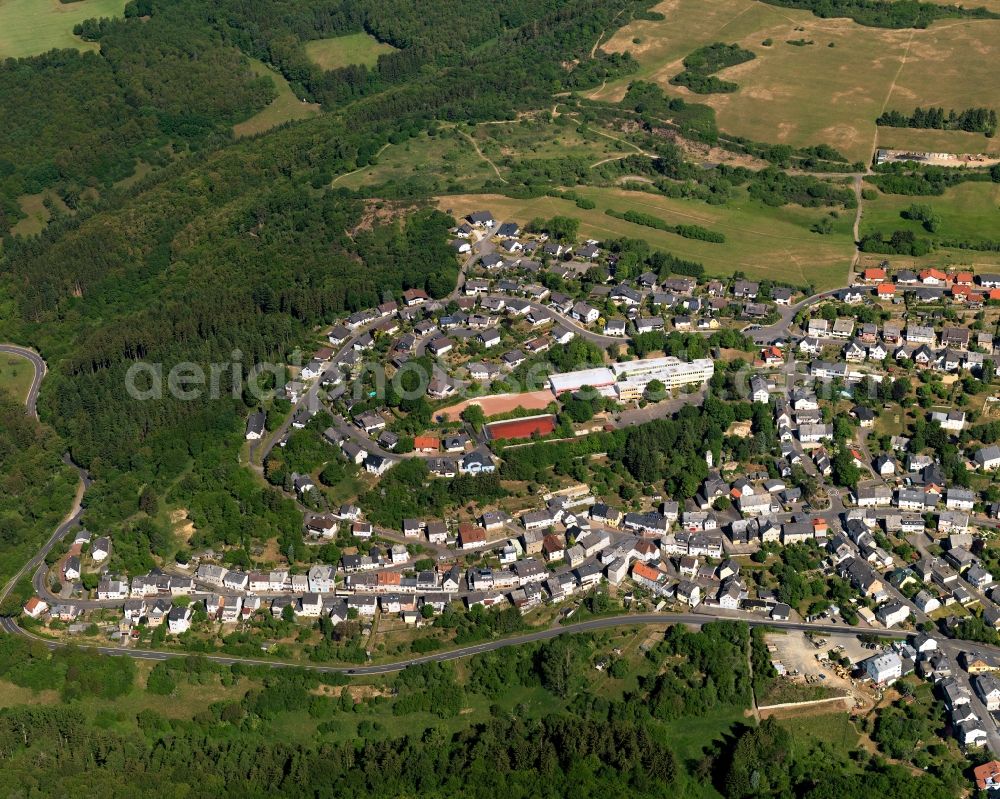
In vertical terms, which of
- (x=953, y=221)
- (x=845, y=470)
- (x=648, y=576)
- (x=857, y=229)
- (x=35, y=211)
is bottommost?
(x=648, y=576)

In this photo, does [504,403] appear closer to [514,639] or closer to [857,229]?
[514,639]

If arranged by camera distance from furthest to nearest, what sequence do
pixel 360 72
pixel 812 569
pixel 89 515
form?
1. pixel 360 72
2. pixel 89 515
3. pixel 812 569

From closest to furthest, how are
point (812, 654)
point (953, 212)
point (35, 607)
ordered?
point (812, 654)
point (35, 607)
point (953, 212)

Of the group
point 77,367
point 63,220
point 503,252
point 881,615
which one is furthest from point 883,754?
point 63,220

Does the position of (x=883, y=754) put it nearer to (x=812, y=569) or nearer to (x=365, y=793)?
(x=812, y=569)

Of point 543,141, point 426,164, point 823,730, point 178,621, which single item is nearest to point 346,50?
point 426,164

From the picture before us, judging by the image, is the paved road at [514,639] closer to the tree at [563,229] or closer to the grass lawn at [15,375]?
the grass lawn at [15,375]

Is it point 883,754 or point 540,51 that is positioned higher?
point 540,51
